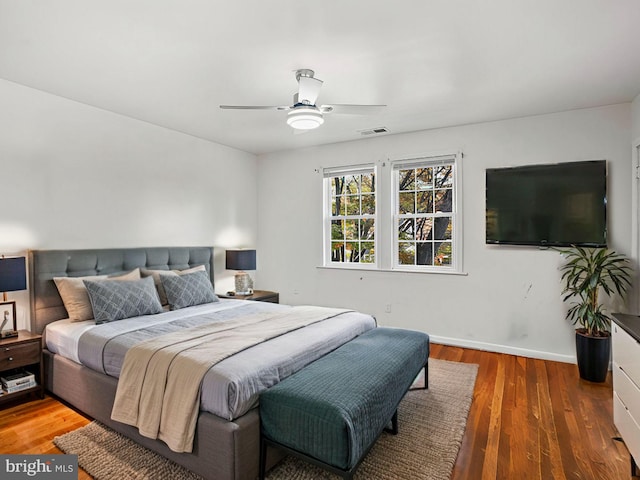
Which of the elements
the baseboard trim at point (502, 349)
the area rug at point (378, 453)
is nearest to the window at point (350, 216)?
the baseboard trim at point (502, 349)

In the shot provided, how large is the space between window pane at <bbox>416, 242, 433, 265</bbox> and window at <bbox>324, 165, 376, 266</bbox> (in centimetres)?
58

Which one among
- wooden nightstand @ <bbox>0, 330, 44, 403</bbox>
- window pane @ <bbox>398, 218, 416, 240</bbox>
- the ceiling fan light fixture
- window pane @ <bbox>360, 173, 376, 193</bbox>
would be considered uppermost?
the ceiling fan light fixture

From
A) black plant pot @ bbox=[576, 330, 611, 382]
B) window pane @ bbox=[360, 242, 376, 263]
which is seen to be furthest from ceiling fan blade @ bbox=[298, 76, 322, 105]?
black plant pot @ bbox=[576, 330, 611, 382]

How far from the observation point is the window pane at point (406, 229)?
4734 mm

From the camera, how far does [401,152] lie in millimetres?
4660

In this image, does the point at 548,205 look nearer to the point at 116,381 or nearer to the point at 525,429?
the point at 525,429

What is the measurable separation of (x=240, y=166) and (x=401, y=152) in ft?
8.01

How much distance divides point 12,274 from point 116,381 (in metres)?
1.26

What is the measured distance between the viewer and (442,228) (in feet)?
14.9

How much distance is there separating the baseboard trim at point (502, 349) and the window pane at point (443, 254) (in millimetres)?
928

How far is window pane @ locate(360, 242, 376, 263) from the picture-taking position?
5.02m

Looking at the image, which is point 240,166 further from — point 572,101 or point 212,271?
point 572,101

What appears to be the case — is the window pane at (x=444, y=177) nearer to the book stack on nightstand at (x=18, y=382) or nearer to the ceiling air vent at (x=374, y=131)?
the ceiling air vent at (x=374, y=131)

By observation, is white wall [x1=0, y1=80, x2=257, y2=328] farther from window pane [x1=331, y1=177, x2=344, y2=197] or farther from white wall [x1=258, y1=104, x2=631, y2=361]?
window pane [x1=331, y1=177, x2=344, y2=197]
